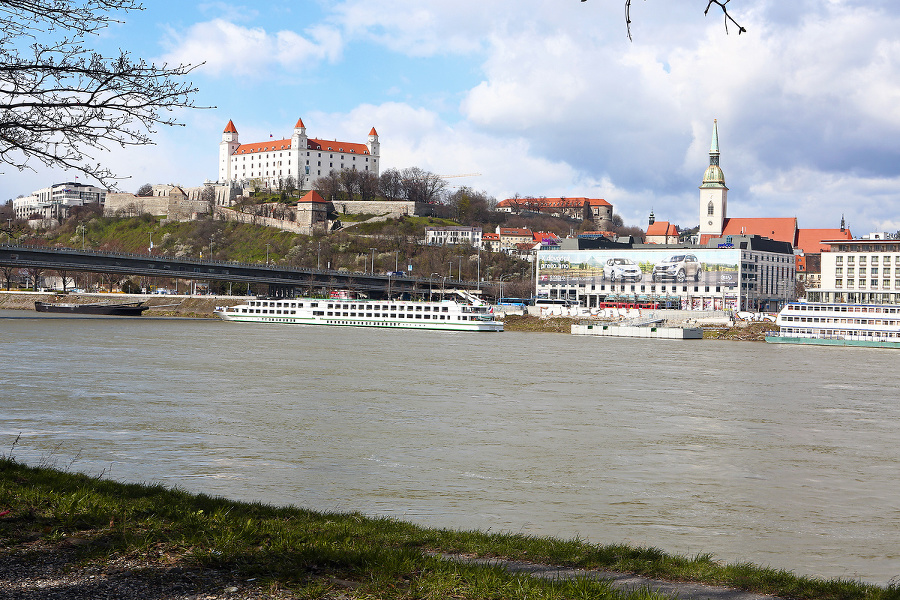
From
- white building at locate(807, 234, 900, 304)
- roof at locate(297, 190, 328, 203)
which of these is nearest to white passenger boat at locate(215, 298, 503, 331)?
white building at locate(807, 234, 900, 304)

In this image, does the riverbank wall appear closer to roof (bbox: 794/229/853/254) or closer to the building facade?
the building facade

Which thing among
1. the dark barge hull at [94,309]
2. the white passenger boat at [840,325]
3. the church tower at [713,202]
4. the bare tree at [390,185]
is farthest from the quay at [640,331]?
the bare tree at [390,185]

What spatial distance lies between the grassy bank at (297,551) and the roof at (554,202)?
507 feet

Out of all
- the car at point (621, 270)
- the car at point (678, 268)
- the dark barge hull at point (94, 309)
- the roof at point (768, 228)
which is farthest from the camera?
the roof at point (768, 228)

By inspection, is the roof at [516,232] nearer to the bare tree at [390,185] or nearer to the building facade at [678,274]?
the bare tree at [390,185]

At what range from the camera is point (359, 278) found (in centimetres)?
8569

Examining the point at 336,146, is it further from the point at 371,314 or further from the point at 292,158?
the point at 371,314

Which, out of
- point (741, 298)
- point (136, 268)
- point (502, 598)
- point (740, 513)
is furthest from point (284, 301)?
point (502, 598)

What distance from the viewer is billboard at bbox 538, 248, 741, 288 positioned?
3388 inches

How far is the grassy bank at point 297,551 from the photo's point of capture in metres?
5.09

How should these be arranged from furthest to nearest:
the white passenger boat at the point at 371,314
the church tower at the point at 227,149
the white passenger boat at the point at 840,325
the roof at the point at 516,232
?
the church tower at the point at 227,149 < the roof at the point at 516,232 < the white passenger boat at the point at 371,314 < the white passenger boat at the point at 840,325

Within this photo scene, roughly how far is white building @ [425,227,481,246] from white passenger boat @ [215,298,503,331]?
4758 cm

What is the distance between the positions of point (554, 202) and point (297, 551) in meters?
161

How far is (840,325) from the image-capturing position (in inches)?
2222
